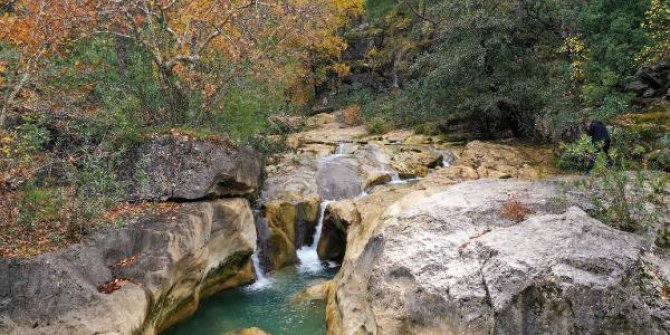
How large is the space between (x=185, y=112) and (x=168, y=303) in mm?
6028

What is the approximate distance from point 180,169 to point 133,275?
3627mm

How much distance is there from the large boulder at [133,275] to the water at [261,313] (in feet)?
1.16

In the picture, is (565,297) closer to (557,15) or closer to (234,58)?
(234,58)

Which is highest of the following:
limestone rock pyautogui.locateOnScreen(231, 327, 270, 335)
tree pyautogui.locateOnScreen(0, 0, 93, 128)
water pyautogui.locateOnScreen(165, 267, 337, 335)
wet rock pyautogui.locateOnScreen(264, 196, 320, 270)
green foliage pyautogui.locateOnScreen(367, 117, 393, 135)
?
tree pyautogui.locateOnScreen(0, 0, 93, 128)

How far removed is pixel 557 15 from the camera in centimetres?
1805

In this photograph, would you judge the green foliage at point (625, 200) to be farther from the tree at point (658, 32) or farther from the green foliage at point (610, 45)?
the green foliage at point (610, 45)

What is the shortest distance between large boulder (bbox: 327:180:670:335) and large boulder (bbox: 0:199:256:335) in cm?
346

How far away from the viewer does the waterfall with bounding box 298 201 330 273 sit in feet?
45.9

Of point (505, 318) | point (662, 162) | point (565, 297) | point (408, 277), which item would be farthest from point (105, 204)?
point (662, 162)

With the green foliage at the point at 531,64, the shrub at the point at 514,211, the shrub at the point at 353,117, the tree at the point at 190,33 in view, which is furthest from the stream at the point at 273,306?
the shrub at the point at 353,117

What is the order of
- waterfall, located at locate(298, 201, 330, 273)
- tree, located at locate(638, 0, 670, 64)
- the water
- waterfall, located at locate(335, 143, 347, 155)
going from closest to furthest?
the water → tree, located at locate(638, 0, 670, 64) → waterfall, located at locate(298, 201, 330, 273) → waterfall, located at locate(335, 143, 347, 155)

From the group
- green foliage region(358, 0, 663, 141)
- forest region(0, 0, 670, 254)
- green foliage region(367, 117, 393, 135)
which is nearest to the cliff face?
forest region(0, 0, 670, 254)

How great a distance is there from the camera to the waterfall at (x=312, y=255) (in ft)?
45.9

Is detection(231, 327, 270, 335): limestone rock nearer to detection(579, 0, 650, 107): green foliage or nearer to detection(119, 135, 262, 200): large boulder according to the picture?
detection(119, 135, 262, 200): large boulder
